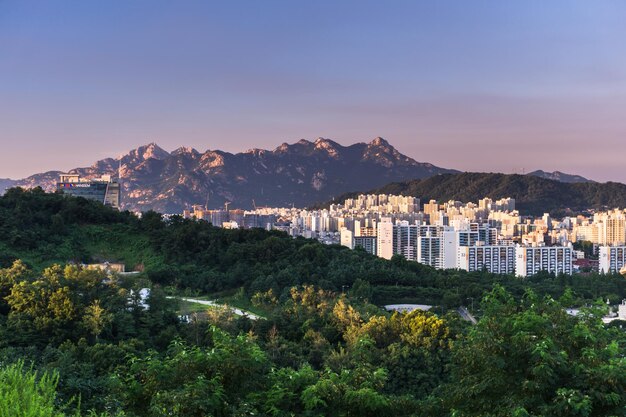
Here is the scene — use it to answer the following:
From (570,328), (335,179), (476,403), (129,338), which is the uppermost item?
(335,179)

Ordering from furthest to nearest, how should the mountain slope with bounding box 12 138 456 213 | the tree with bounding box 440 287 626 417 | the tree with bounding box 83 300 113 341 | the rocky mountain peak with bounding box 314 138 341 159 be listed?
the rocky mountain peak with bounding box 314 138 341 159 < the mountain slope with bounding box 12 138 456 213 < the tree with bounding box 83 300 113 341 < the tree with bounding box 440 287 626 417

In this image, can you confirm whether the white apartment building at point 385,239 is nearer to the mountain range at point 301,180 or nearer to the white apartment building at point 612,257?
the white apartment building at point 612,257

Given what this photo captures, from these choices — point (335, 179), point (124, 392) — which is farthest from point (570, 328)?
point (335, 179)

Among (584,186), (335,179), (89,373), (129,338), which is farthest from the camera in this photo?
(335,179)

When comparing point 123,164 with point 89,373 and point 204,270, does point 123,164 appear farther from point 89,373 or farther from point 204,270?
point 89,373

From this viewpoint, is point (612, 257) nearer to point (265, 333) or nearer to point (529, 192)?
point (529, 192)

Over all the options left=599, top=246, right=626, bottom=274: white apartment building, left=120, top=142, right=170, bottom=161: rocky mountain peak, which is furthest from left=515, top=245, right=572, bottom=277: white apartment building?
left=120, top=142, right=170, bottom=161: rocky mountain peak

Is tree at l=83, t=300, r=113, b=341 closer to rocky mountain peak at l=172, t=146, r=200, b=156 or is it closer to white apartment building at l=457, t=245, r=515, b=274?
white apartment building at l=457, t=245, r=515, b=274

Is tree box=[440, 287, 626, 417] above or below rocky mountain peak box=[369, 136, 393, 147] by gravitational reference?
below
